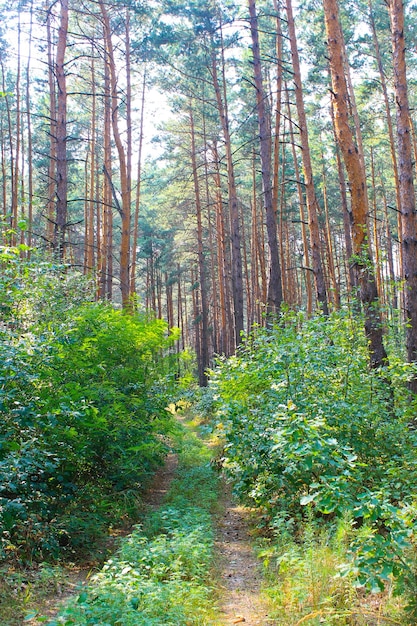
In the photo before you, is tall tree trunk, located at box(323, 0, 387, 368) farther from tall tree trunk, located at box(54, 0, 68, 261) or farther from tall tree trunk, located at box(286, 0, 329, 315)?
tall tree trunk, located at box(54, 0, 68, 261)

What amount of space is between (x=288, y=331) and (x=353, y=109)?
14.8 metres

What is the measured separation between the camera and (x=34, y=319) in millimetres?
6961

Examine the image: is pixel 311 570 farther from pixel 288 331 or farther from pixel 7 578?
pixel 288 331

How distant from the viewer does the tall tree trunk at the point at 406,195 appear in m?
8.66

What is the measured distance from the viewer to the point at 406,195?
8953 mm

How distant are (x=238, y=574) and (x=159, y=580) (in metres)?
0.93

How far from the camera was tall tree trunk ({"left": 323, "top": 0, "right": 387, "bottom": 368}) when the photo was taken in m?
7.98

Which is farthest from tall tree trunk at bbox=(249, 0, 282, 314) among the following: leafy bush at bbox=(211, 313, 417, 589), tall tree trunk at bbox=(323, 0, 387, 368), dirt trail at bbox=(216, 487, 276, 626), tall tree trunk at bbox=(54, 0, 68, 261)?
dirt trail at bbox=(216, 487, 276, 626)

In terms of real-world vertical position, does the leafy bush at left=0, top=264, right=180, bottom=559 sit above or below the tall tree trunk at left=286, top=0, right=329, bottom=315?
below

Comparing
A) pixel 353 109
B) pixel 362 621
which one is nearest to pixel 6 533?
pixel 362 621

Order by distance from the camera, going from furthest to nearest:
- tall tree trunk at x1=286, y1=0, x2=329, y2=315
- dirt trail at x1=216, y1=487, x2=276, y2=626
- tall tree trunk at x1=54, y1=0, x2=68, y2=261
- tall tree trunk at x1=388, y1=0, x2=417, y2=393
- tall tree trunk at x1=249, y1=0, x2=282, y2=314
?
tall tree trunk at x1=249, y1=0, x2=282, y2=314 < tall tree trunk at x1=286, y1=0, x2=329, y2=315 < tall tree trunk at x1=54, y1=0, x2=68, y2=261 < tall tree trunk at x1=388, y1=0, x2=417, y2=393 < dirt trail at x1=216, y1=487, x2=276, y2=626

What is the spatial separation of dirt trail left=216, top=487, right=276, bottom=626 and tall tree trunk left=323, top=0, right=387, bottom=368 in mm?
3194

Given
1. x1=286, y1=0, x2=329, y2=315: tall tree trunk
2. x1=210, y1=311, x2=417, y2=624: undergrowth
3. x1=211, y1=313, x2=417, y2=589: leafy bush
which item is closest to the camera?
x1=210, y1=311, x2=417, y2=624: undergrowth

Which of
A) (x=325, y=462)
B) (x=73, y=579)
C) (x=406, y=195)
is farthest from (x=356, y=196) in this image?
(x=73, y=579)
